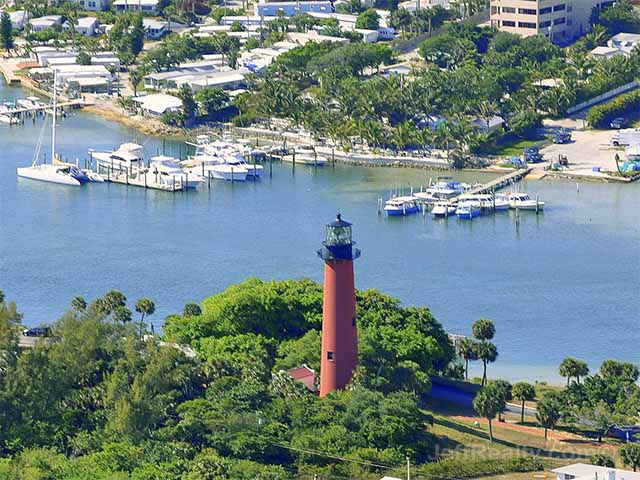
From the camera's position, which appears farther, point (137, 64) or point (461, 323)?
point (137, 64)

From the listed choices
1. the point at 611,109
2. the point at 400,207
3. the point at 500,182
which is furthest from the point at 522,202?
the point at 611,109

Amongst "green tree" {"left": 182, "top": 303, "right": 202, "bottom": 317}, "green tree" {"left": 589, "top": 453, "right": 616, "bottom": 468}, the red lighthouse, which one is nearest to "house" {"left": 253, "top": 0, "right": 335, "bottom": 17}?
"green tree" {"left": 182, "top": 303, "right": 202, "bottom": 317}

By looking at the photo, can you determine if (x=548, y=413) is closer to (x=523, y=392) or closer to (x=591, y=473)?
(x=523, y=392)

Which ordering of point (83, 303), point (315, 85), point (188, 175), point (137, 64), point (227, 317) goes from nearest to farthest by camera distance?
point (227, 317) → point (83, 303) → point (188, 175) → point (315, 85) → point (137, 64)

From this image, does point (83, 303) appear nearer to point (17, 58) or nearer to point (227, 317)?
point (227, 317)

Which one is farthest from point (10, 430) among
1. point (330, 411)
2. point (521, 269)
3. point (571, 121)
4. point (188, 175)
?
point (571, 121)

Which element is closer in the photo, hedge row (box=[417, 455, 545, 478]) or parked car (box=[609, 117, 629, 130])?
hedge row (box=[417, 455, 545, 478])

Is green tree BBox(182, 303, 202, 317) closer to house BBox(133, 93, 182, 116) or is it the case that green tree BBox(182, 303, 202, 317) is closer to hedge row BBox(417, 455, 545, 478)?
hedge row BBox(417, 455, 545, 478)
